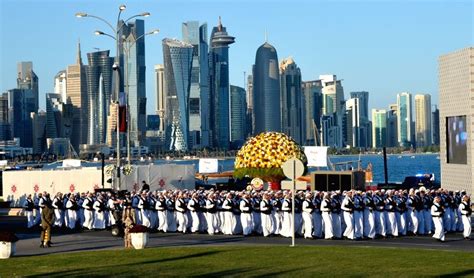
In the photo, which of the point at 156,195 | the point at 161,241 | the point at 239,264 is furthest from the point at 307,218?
the point at 239,264

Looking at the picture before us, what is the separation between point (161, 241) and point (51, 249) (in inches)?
129

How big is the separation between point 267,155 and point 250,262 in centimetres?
1810

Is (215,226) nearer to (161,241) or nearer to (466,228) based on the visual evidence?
(161,241)

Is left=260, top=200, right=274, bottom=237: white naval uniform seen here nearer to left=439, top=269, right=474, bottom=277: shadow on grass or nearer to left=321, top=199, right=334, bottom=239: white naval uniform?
left=321, top=199, right=334, bottom=239: white naval uniform

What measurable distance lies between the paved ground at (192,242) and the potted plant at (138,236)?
1.83 meters

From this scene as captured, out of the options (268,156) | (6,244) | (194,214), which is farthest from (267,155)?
(6,244)

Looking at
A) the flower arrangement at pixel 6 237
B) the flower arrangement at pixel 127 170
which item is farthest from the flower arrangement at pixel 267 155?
the flower arrangement at pixel 6 237

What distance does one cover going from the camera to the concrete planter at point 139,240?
78.4 ft

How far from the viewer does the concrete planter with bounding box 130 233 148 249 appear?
78.4 feet

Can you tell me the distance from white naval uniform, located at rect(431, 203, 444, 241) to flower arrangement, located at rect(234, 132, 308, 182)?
1107cm

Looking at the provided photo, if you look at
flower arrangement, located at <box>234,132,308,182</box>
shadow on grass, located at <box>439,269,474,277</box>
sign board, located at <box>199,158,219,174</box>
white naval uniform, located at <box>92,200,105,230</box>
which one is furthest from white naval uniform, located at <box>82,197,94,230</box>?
sign board, located at <box>199,158,219,174</box>

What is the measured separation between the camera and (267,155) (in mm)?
38062

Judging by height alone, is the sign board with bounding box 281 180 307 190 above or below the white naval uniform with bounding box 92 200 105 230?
above

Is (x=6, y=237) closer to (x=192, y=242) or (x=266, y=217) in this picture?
(x=192, y=242)
